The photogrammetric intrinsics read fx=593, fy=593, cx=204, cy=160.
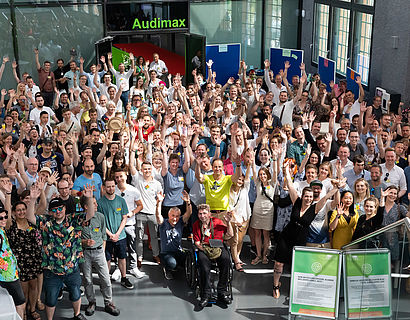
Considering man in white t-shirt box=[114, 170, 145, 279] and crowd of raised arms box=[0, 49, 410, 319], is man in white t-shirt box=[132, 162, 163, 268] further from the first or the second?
man in white t-shirt box=[114, 170, 145, 279]

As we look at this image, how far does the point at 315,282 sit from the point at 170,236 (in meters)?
2.13

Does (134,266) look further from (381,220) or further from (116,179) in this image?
(381,220)

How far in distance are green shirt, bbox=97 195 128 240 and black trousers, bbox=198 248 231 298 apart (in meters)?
1.11

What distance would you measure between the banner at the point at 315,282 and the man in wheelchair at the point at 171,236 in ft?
5.95

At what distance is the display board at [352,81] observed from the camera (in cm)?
1365

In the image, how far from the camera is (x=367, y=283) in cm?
589

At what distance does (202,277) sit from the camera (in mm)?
7344

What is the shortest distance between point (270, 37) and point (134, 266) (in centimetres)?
1080

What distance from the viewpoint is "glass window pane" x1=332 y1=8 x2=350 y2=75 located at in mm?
15109

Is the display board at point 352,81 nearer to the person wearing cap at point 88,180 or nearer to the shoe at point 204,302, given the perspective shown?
the person wearing cap at point 88,180

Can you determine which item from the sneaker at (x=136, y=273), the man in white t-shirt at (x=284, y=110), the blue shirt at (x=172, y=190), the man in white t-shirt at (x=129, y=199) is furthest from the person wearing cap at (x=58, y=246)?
the man in white t-shirt at (x=284, y=110)

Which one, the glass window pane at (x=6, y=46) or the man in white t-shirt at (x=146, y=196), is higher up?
the glass window pane at (x=6, y=46)

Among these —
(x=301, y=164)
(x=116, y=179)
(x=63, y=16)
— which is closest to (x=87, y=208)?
(x=116, y=179)

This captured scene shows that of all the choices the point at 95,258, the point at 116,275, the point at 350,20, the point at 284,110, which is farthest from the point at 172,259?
the point at 350,20
